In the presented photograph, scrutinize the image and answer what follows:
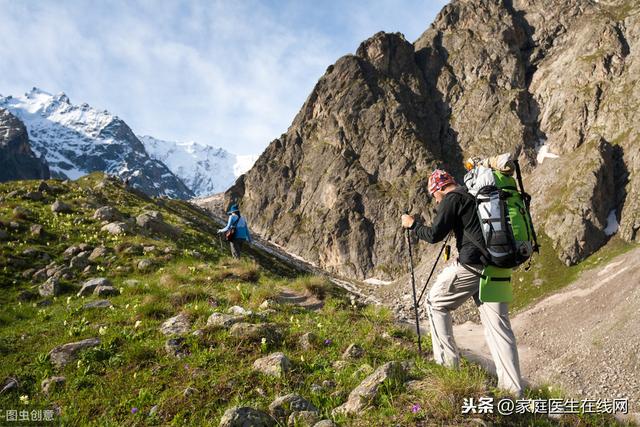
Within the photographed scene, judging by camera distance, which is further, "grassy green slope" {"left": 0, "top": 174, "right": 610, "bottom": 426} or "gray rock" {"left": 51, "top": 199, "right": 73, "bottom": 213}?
"gray rock" {"left": 51, "top": 199, "right": 73, "bottom": 213}

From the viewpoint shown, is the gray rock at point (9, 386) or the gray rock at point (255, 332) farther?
the gray rock at point (255, 332)

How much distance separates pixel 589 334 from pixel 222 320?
→ 73699 millimetres

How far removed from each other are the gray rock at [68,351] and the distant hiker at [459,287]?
7.08 meters

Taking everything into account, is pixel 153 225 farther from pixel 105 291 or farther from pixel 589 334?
pixel 589 334

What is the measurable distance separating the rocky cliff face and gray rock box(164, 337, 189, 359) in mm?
112427

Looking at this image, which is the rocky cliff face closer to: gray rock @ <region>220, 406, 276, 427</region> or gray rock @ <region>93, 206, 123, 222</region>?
gray rock @ <region>93, 206, 123, 222</region>

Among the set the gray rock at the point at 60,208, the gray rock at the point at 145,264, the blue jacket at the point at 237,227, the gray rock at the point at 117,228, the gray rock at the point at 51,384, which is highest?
the gray rock at the point at 60,208

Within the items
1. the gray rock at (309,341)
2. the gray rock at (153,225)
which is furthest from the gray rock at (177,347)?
the gray rock at (153,225)

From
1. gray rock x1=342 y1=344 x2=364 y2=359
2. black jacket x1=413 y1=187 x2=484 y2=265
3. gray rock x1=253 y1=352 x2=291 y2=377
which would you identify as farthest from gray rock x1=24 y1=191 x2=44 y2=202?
black jacket x1=413 y1=187 x2=484 y2=265

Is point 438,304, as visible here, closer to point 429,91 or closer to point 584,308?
point 584,308

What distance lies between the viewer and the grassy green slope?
5336 millimetres

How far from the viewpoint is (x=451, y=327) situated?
6699 mm

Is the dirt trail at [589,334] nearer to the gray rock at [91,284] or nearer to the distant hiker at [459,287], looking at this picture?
the gray rock at [91,284]

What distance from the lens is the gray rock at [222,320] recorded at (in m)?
8.21
